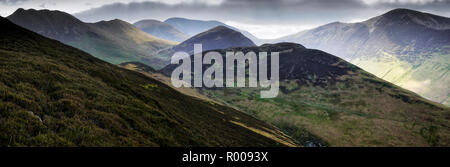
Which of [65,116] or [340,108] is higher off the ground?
[65,116]

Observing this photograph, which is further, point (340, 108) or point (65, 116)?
point (340, 108)

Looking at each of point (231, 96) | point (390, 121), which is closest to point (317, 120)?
point (390, 121)

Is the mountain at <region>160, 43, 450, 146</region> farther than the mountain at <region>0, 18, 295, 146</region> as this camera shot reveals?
Yes

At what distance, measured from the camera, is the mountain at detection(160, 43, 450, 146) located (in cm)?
6094

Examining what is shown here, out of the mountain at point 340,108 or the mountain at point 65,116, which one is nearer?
the mountain at point 65,116

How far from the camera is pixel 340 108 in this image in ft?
313

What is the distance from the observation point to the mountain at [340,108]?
6094 cm

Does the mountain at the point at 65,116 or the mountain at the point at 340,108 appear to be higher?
the mountain at the point at 65,116

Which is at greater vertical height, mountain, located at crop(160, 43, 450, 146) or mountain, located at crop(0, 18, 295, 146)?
mountain, located at crop(0, 18, 295, 146)
